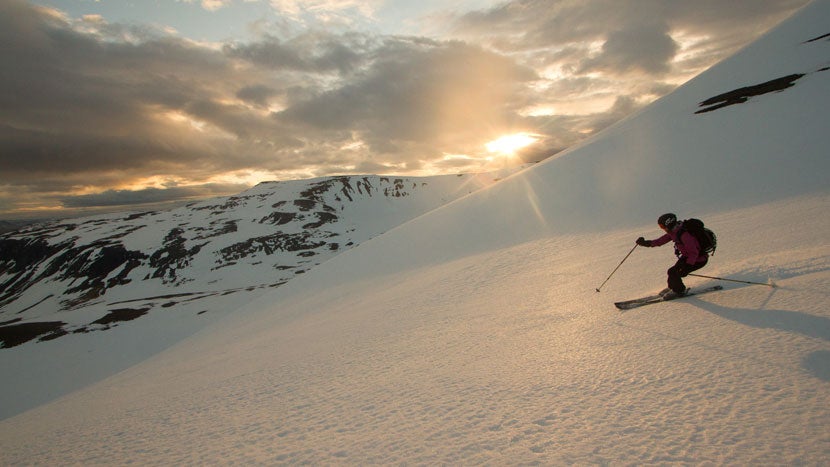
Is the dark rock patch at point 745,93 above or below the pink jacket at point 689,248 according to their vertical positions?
above

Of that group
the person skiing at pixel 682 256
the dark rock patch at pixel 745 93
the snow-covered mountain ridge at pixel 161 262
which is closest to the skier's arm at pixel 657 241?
the person skiing at pixel 682 256

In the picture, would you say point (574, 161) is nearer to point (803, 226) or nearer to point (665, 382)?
point (803, 226)

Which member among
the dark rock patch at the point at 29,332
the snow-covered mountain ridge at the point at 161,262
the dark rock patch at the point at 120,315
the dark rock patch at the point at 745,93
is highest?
the dark rock patch at the point at 745,93

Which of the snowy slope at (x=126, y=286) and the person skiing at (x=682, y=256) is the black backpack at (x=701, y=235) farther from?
the snowy slope at (x=126, y=286)

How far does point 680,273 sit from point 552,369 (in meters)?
3.81

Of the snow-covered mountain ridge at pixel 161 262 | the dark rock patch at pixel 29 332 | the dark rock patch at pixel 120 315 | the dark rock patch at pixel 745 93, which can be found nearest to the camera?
the dark rock patch at pixel 745 93

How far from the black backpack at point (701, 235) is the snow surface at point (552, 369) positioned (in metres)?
0.78

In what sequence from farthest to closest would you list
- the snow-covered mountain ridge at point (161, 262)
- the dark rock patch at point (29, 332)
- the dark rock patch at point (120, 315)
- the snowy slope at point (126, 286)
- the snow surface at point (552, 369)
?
1. the snow-covered mountain ridge at point (161, 262)
2. the dark rock patch at point (120, 315)
3. the dark rock patch at point (29, 332)
4. the snowy slope at point (126, 286)
5. the snow surface at point (552, 369)

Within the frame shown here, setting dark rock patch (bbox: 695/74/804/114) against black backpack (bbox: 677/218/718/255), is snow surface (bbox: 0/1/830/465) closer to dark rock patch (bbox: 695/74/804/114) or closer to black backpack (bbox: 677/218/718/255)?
black backpack (bbox: 677/218/718/255)

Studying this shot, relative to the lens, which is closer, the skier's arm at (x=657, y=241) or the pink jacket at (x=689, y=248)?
the pink jacket at (x=689, y=248)

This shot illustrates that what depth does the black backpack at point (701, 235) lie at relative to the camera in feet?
21.1

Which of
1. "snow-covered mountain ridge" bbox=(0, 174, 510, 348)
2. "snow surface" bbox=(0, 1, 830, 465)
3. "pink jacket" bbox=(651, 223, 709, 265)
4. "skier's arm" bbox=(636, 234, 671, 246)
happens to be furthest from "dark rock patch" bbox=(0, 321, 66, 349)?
"pink jacket" bbox=(651, 223, 709, 265)

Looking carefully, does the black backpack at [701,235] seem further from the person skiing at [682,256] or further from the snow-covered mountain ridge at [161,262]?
the snow-covered mountain ridge at [161,262]

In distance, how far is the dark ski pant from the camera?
6500 millimetres
